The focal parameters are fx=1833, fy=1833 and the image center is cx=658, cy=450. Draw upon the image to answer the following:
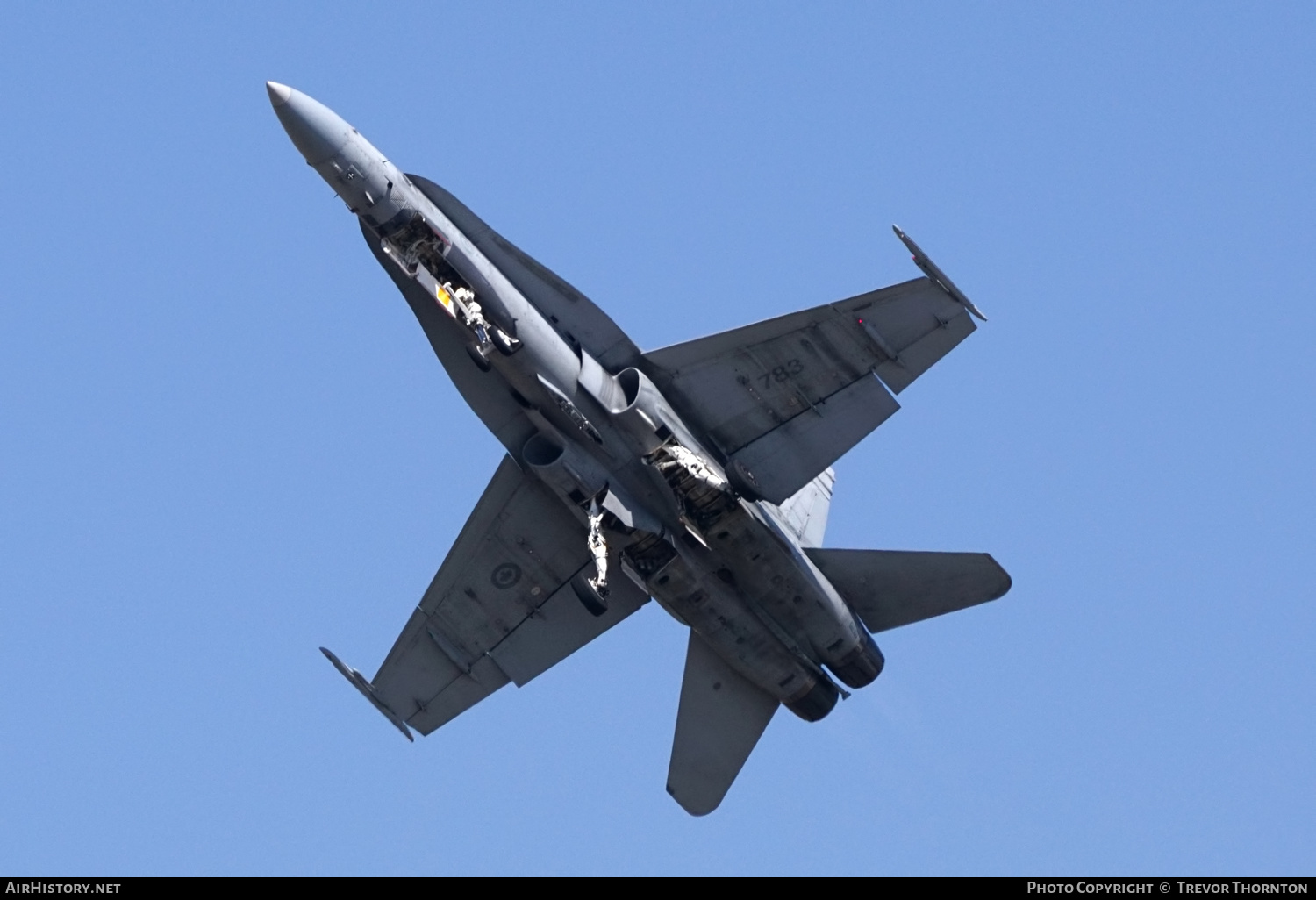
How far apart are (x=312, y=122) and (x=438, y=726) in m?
10.3

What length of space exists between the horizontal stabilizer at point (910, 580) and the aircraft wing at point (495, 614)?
10.4 feet

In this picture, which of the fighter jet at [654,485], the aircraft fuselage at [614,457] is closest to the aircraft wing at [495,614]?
the fighter jet at [654,485]

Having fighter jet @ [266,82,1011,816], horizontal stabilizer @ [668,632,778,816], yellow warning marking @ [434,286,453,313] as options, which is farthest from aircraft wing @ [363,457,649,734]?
yellow warning marking @ [434,286,453,313]

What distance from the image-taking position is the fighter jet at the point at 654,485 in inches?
913

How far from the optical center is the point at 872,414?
81.9 feet

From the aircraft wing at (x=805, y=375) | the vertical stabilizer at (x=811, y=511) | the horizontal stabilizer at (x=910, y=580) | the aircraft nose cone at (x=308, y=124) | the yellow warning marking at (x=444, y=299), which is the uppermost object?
the aircraft nose cone at (x=308, y=124)

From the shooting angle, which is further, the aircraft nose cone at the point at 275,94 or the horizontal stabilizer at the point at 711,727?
the horizontal stabilizer at the point at 711,727

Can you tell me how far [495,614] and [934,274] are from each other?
863cm

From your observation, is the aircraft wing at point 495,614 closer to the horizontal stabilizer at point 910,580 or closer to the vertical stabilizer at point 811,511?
the vertical stabilizer at point 811,511

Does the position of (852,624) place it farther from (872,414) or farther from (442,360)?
(442,360)

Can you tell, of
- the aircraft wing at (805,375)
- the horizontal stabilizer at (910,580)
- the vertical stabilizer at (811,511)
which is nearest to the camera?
the aircraft wing at (805,375)

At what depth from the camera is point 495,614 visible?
27656 millimetres

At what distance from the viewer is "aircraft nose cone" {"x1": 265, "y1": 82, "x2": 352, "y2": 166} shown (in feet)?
71.6
